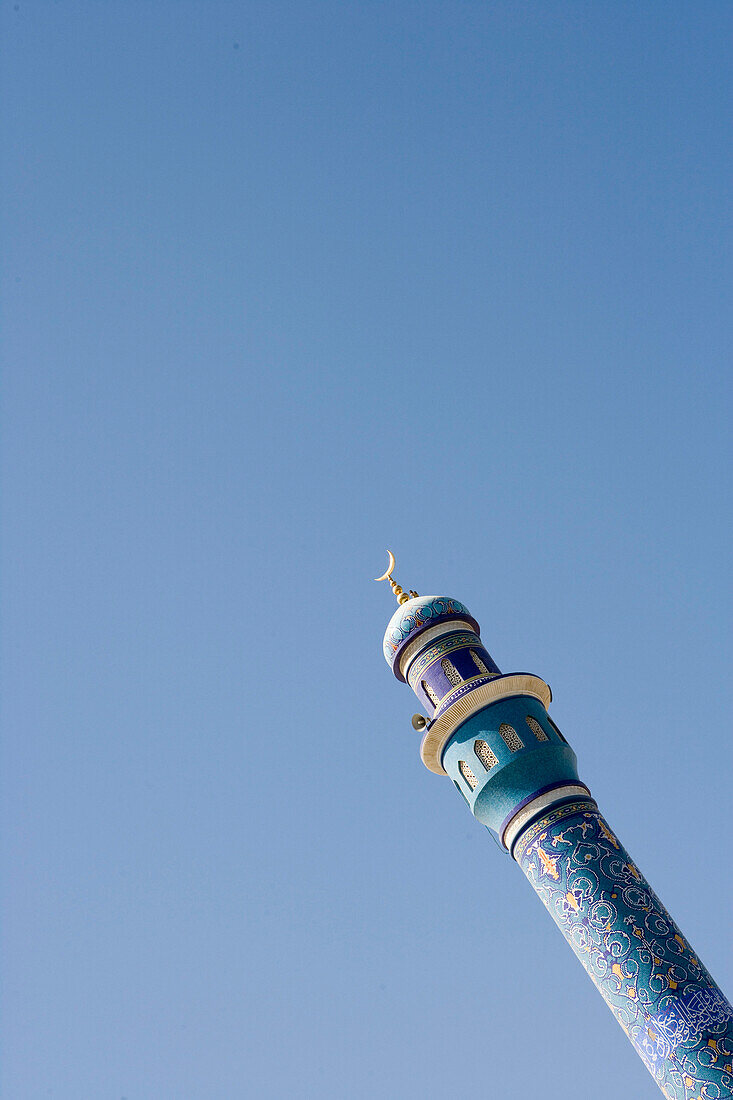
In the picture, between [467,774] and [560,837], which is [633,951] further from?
[467,774]

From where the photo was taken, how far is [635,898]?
380 inches

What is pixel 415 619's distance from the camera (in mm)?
12500

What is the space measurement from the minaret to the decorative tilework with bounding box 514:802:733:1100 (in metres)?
0.01

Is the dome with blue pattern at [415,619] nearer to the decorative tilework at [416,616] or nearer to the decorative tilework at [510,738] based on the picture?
the decorative tilework at [416,616]

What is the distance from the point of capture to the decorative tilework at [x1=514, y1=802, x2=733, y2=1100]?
8.77 m

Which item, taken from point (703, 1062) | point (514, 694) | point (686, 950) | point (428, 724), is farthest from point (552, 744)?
point (703, 1062)

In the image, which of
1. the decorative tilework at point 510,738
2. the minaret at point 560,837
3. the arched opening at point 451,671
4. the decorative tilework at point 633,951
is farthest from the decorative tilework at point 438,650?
the decorative tilework at point 633,951

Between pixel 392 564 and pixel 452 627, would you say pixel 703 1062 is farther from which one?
pixel 392 564

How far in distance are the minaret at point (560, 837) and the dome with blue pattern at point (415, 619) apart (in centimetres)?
2

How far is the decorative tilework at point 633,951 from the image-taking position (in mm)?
8766

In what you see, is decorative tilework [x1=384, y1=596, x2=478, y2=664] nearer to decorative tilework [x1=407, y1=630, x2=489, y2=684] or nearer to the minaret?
the minaret

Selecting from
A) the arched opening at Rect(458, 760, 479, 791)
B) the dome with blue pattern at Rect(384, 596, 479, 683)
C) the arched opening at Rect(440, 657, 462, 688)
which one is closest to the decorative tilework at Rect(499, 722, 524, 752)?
the arched opening at Rect(458, 760, 479, 791)

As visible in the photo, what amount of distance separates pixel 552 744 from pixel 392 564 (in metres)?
4.03

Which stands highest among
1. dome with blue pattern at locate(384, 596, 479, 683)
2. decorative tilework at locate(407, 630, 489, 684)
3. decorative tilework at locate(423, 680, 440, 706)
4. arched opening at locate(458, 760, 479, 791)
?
dome with blue pattern at locate(384, 596, 479, 683)
